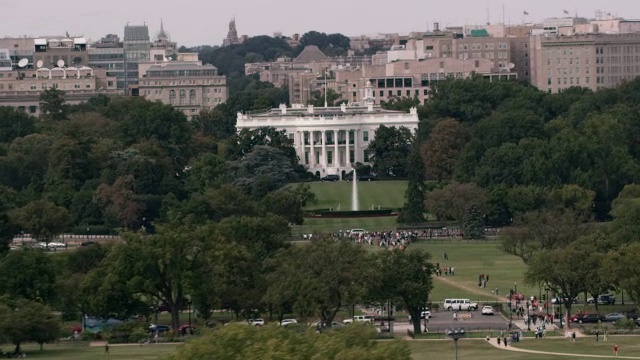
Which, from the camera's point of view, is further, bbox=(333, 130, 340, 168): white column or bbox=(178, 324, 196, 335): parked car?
bbox=(333, 130, 340, 168): white column

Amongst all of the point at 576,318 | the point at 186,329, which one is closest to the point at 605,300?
the point at 576,318

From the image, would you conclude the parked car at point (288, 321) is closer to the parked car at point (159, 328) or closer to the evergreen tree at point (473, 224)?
the parked car at point (159, 328)

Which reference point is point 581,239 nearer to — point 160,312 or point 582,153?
point 160,312

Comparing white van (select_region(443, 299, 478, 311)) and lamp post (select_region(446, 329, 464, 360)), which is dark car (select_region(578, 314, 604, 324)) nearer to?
white van (select_region(443, 299, 478, 311))

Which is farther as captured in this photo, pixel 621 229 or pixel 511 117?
pixel 511 117

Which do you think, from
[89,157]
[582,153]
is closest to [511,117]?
[582,153]

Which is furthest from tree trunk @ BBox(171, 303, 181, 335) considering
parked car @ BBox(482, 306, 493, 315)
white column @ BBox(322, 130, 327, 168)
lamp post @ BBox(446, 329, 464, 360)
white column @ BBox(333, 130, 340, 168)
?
white column @ BBox(322, 130, 327, 168)

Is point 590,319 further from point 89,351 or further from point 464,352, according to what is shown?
point 89,351

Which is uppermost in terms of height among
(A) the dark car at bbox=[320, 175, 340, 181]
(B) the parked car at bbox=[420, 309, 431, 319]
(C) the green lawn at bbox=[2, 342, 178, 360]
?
(C) the green lawn at bbox=[2, 342, 178, 360]
